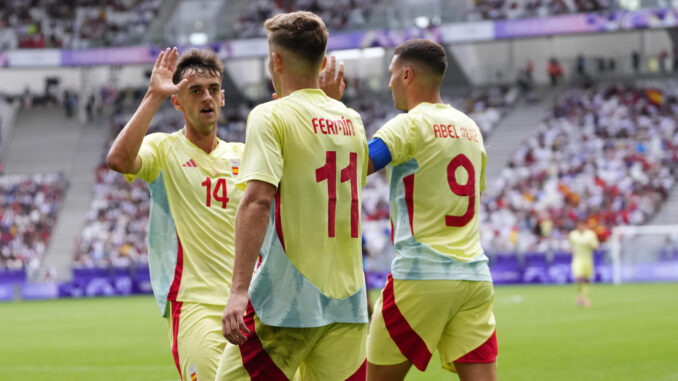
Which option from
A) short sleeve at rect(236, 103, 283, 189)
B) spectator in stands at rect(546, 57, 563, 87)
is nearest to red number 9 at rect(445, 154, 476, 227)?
short sleeve at rect(236, 103, 283, 189)

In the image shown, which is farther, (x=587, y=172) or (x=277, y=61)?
(x=587, y=172)

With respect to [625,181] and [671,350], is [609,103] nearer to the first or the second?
[625,181]

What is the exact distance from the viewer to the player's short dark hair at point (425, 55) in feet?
18.8

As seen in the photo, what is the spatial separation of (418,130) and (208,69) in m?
1.28

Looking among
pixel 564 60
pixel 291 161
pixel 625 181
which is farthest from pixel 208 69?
pixel 564 60

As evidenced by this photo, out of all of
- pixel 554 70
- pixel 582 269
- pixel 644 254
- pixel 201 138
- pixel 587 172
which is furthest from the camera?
pixel 554 70

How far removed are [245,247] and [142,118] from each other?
3.90ft

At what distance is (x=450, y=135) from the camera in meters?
5.57

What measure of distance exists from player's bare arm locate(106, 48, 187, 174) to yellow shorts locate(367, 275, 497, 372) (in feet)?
5.50

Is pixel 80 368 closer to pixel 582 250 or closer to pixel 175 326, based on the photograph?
pixel 175 326

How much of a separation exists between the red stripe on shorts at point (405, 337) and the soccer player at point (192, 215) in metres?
0.94

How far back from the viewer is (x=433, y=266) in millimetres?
5445

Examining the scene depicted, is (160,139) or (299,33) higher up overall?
(299,33)

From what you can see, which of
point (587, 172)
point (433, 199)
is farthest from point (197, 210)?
point (587, 172)
